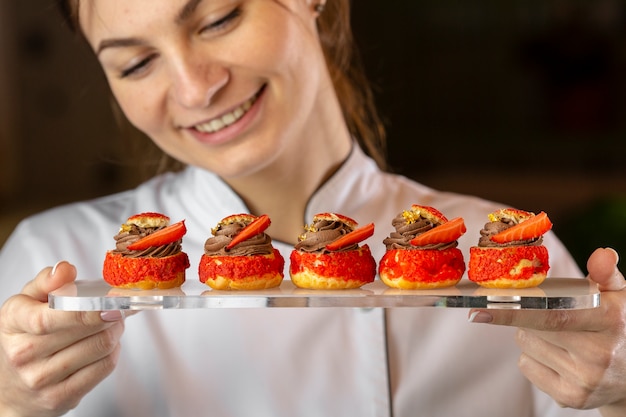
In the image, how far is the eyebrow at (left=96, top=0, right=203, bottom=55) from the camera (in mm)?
1533

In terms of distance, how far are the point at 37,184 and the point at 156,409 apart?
8.55 ft

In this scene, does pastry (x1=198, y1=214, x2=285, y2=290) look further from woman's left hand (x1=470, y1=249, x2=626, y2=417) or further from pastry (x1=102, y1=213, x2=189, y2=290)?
woman's left hand (x1=470, y1=249, x2=626, y2=417)

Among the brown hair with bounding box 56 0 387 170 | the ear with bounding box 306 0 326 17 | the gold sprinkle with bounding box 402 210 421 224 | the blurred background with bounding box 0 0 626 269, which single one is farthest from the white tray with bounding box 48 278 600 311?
the blurred background with bounding box 0 0 626 269

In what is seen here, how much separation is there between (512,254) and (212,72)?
0.60 m

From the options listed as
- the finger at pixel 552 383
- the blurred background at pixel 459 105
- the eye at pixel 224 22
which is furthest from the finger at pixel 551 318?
the blurred background at pixel 459 105

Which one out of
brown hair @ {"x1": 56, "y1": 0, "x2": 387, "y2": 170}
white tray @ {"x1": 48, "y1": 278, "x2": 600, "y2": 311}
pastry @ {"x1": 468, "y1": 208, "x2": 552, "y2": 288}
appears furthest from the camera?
brown hair @ {"x1": 56, "y1": 0, "x2": 387, "y2": 170}

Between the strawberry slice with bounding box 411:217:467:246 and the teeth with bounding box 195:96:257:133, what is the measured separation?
1.47 feet

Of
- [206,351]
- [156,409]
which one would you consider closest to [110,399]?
[156,409]

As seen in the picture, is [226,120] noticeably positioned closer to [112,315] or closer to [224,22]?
[224,22]

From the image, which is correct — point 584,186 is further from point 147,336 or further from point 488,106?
point 147,336

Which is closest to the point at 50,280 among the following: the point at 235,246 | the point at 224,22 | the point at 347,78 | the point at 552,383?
the point at 235,246

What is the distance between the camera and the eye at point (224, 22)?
1.58 metres

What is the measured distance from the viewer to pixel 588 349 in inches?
53.4

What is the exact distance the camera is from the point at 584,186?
13.9 ft
